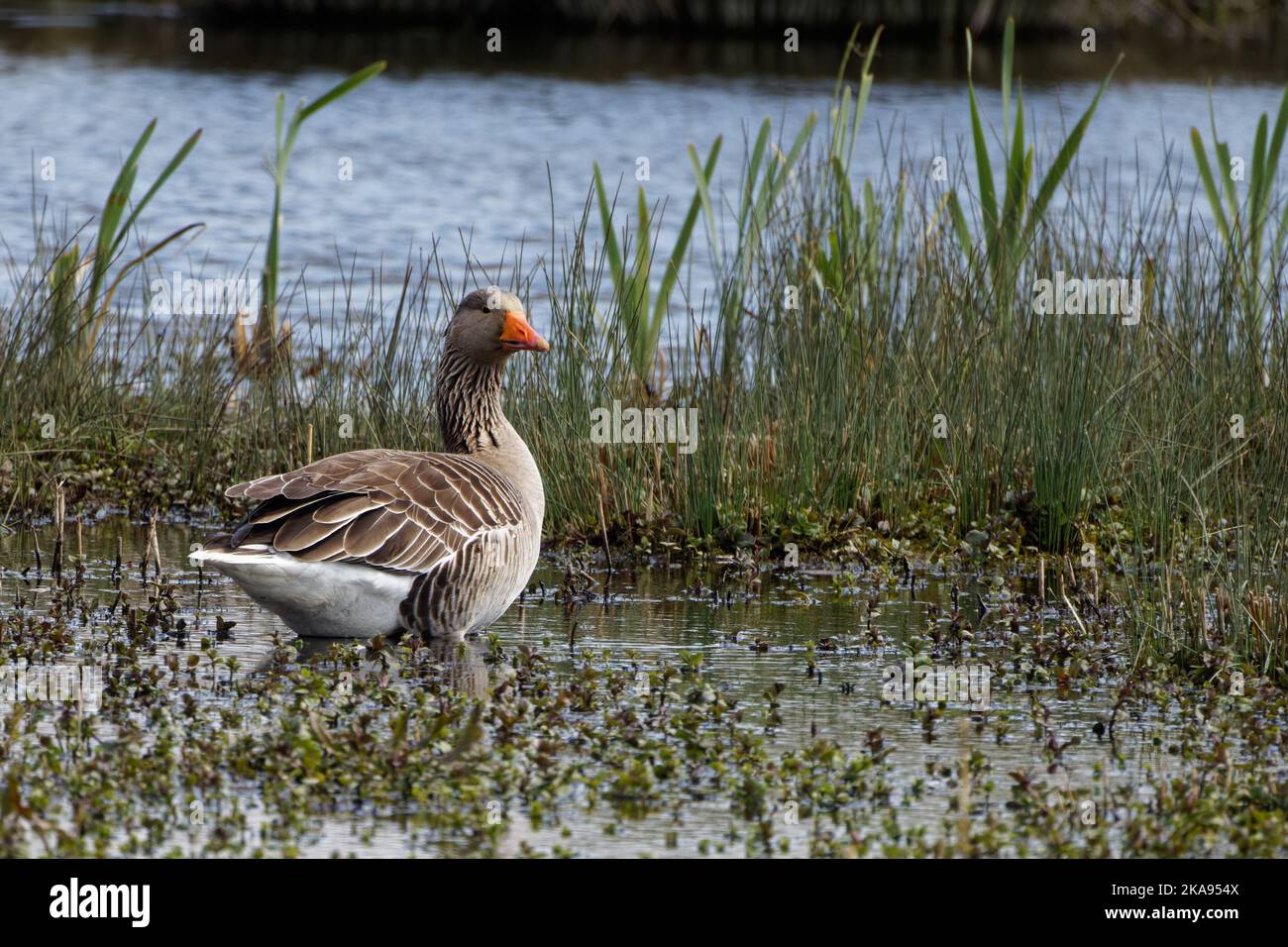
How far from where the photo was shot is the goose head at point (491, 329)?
8227 mm

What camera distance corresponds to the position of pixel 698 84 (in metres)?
33.1

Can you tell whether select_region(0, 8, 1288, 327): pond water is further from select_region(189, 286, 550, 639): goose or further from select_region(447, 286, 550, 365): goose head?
select_region(189, 286, 550, 639): goose

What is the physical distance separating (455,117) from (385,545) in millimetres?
23909

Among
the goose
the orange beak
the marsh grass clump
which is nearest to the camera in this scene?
the goose

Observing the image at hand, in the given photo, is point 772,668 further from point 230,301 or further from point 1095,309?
point 230,301

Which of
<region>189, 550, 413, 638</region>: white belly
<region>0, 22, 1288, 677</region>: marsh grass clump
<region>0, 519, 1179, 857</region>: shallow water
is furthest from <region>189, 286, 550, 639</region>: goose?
<region>0, 22, 1288, 677</region>: marsh grass clump

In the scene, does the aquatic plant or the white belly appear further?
the aquatic plant

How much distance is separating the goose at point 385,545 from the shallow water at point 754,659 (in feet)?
0.79

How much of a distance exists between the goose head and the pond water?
31.5 feet

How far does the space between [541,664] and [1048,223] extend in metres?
5.42

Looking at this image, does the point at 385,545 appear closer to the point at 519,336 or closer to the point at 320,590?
the point at 320,590

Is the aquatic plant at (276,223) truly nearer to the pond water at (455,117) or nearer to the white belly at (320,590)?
the white belly at (320,590)

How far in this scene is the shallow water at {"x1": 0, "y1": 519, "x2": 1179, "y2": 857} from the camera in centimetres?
551
